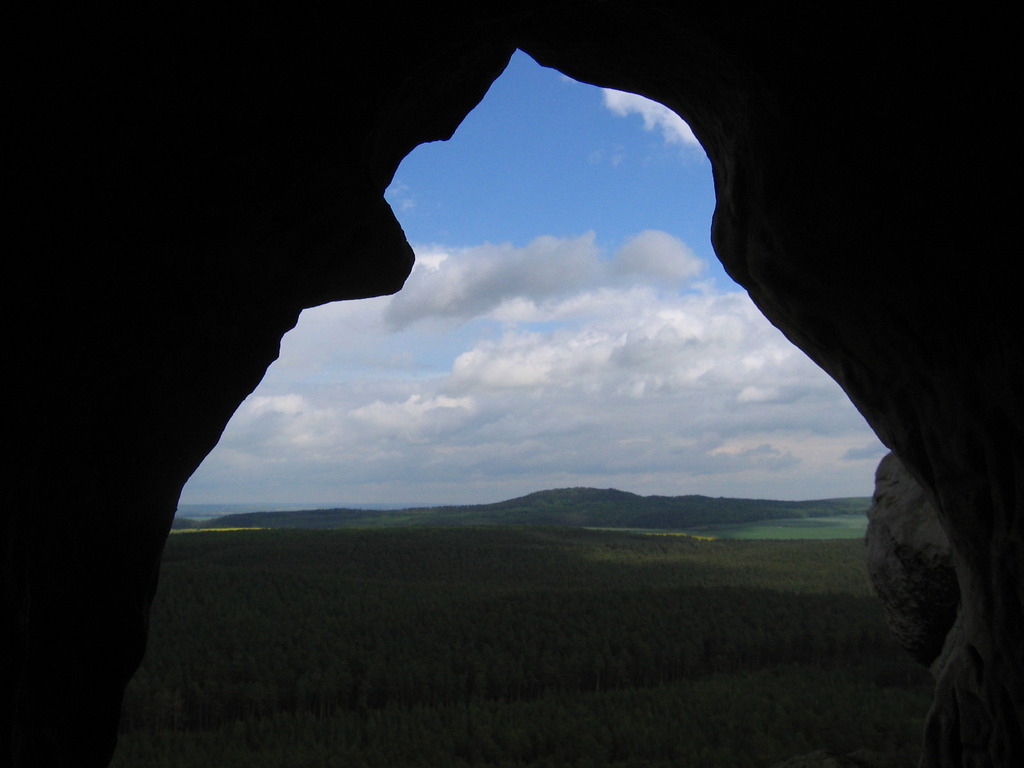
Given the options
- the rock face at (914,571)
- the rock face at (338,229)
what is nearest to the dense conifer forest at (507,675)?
the rock face at (914,571)

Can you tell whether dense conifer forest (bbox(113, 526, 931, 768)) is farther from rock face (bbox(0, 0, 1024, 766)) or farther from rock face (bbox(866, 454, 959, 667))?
rock face (bbox(0, 0, 1024, 766))

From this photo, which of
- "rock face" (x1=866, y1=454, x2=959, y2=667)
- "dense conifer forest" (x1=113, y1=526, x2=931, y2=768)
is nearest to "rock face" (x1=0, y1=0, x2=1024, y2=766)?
"rock face" (x1=866, y1=454, x2=959, y2=667)

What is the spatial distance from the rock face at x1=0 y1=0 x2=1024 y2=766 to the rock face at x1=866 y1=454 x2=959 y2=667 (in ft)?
9.93

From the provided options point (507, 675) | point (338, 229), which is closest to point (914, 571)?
point (338, 229)

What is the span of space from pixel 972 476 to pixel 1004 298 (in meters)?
1.75

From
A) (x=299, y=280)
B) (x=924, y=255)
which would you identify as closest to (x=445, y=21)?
(x=299, y=280)

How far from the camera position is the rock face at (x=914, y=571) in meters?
9.21

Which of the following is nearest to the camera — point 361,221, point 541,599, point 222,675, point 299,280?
point 361,221

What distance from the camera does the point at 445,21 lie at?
14.8ft

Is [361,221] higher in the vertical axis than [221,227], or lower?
higher

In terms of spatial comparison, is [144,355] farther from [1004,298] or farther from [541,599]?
[541,599]

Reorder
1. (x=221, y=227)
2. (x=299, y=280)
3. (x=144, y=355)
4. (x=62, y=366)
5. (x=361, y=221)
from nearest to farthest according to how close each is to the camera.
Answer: (x=62, y=366)
(x=221, y=227)
(x=144, y=355)
(x=361, y=221)
(x=299, y=280)

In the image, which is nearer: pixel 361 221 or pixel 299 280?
pixel 361 221

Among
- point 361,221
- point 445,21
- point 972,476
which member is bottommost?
point 972,476
